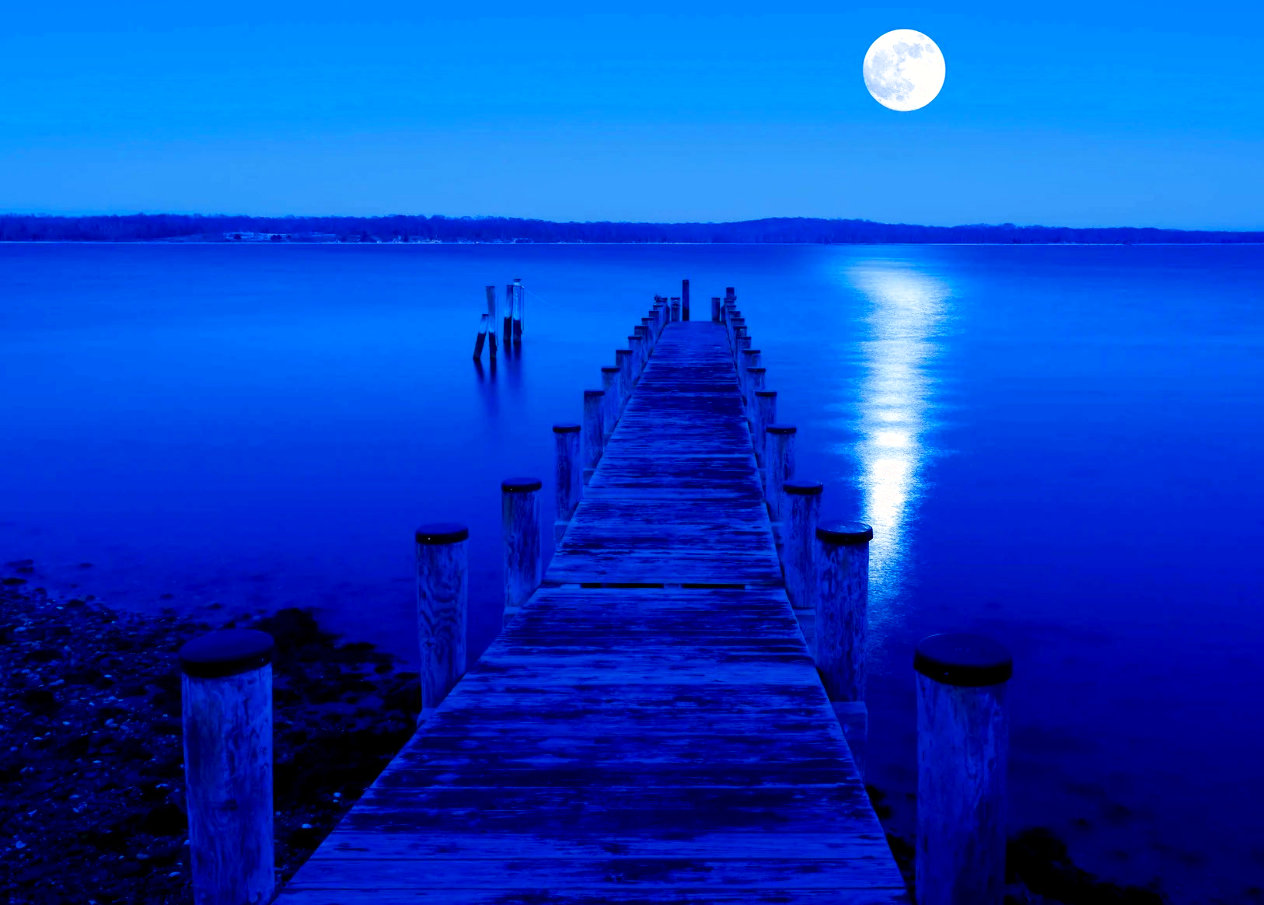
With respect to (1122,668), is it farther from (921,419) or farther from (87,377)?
(87,377)

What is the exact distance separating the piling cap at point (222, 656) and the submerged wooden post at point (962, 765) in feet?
6.66

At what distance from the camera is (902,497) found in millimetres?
17906

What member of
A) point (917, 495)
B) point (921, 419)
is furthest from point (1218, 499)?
point (921, 419)

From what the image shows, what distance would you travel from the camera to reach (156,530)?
15.4 meters

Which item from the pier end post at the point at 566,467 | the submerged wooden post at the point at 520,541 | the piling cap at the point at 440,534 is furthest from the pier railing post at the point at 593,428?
the piling cap at the point at 440,534

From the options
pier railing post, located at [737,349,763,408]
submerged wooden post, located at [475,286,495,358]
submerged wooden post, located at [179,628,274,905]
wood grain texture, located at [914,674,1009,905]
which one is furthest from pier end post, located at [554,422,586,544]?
submerged wooden post, located at [475,286,495,358]

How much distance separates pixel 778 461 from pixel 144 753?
18.6 ft

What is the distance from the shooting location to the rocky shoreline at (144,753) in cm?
662

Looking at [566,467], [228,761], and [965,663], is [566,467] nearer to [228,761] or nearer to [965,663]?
[228,761]

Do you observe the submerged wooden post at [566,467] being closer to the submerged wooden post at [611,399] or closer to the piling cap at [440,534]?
the submerged wooden post at [611,399]

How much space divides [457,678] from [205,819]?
2.27 metres

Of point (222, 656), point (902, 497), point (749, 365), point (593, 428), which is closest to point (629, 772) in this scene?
point (222, 656)

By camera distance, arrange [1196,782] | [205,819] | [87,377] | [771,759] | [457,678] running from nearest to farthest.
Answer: [205,819] < [771,759] < [457,678] < [1196,782] < [87,377]

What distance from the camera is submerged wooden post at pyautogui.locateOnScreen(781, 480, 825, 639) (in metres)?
6.81
